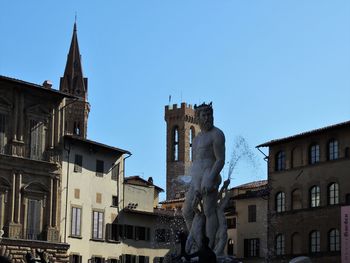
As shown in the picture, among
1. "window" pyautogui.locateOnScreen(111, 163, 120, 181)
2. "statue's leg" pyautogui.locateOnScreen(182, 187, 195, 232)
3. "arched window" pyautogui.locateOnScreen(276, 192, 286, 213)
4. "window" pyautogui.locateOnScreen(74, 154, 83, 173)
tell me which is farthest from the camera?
"arched window" pyautogui.locateOnScreen(276, 192, 286, 213)

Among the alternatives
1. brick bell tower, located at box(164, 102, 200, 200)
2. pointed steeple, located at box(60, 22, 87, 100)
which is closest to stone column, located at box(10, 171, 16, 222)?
pointed steeple, located at box(60, 22, 87, 100)

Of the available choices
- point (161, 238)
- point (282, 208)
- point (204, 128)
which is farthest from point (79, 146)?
point (204, 128)

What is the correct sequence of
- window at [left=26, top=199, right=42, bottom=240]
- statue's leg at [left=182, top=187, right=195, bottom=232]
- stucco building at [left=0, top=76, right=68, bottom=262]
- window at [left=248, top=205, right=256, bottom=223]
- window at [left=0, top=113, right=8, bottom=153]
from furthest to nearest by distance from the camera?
window at [left=248, top=205, right=256, bottom=223] → window at [left=26, top=199, right=42, bottom=240] → window at [left=0, top=113, right=8, bottom=153] → stucco building at [left=0, top=76, right=68, bottom=262] → statue's leg at [left=182, top=187, right=195, bottom=232]

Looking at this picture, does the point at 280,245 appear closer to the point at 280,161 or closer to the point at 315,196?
the point at 315,196

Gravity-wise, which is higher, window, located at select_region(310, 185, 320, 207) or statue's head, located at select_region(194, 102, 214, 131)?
window, located at select_region(310, 185, 320, 207)

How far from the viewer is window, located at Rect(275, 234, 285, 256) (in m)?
62.4

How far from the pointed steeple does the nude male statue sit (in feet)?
329

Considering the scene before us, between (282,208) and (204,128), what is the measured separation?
4763 cm

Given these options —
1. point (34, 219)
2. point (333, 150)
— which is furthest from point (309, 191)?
point (34, 219)

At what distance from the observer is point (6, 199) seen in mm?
51969

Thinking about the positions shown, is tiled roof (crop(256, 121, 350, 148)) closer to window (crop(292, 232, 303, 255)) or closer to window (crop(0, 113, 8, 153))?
window (crop(292, 232, 303, 255))

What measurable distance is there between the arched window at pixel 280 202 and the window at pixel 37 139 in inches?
777

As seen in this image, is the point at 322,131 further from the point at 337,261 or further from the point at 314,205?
the point at 337,261

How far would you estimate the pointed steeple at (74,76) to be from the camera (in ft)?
383
